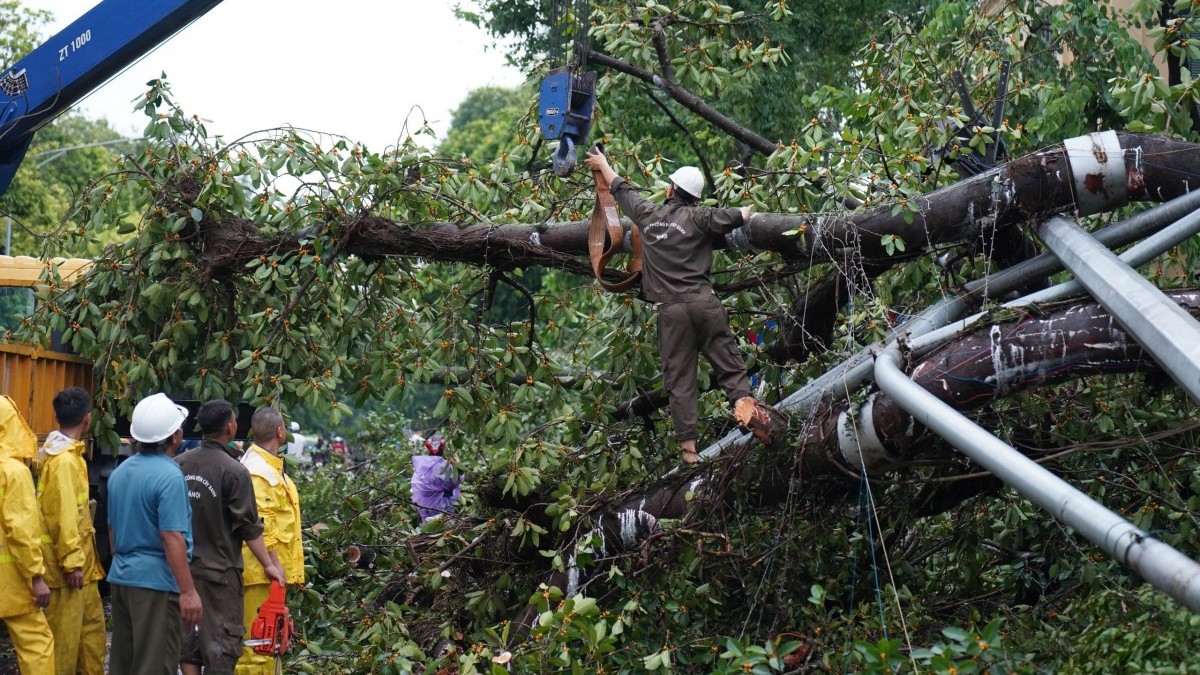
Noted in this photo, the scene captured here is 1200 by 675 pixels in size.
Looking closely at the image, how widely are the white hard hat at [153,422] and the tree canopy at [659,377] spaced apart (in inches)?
63.1

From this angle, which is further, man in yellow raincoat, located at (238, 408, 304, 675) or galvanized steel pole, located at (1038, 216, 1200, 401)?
man in yellow raincoat, located at (238, 408, 304, 675)

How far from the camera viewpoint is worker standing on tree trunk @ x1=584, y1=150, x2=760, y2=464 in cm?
652

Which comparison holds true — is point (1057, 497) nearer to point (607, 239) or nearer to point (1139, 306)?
point (1139, 306)

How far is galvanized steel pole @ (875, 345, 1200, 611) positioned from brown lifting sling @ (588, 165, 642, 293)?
166cm

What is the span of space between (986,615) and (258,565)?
366 cm

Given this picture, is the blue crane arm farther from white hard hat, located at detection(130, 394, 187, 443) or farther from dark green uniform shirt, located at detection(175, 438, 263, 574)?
dark green uniform shirt, located at detection(175, 438, 263, 574)

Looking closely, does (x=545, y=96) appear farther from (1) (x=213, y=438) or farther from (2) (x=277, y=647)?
(2) (x=277, y=647)

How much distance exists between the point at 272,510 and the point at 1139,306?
4035mm

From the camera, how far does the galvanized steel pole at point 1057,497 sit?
14.4 ft

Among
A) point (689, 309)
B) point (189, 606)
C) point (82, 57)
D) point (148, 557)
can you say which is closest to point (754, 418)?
point (689, 309)

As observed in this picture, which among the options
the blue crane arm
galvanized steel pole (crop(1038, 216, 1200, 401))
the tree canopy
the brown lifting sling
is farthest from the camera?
the blue crane arm

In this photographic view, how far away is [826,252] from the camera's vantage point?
6473 mm

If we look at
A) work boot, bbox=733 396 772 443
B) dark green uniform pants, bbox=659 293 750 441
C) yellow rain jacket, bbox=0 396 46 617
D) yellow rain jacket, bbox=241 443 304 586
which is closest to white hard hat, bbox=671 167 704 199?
dark green uniform pants, bbox=659 293 750 441

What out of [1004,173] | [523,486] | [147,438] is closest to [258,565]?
[147,438]
